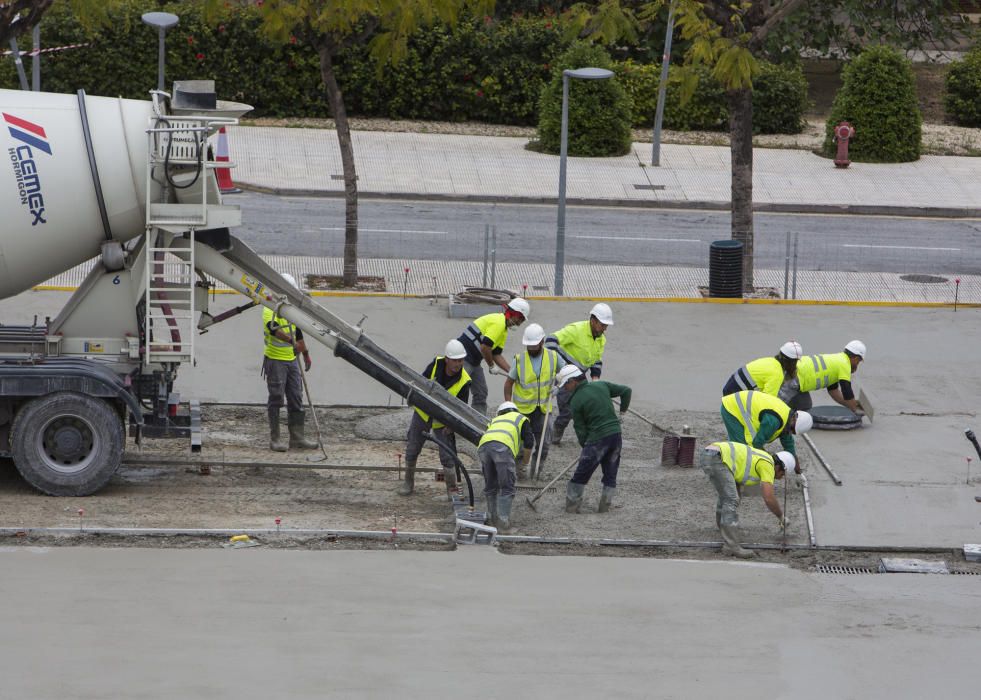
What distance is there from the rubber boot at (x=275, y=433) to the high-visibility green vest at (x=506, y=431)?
2.71m

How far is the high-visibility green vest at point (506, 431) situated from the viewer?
11914mm

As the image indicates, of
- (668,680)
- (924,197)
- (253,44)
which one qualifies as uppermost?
(253,44)

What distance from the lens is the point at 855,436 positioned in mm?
14914

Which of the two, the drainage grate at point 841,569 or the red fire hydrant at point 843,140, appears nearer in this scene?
the drainage grate at point 841,569

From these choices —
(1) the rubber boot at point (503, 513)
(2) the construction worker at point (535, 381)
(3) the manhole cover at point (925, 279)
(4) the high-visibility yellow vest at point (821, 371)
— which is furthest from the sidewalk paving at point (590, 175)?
(1) the rubber boot at point (503, 513)

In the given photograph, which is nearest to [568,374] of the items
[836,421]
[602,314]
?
[602,314]

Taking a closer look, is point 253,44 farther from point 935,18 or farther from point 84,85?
point 935,18

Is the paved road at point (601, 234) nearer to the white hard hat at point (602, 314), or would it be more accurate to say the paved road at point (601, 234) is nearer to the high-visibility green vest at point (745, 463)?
the white hard hat at point (602, 314)

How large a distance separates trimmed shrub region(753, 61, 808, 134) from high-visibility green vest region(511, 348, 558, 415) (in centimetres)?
1959

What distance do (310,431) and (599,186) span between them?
14.4 m

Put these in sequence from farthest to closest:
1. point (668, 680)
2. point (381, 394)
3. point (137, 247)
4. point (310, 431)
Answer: point (381, 394)
point (310, 431)
point (137, 247)
point (668, 680)

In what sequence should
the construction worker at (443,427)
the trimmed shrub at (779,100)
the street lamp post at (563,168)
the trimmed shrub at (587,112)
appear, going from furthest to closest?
1. the trimmed shrub at (779,100)
2. the trimmed shrub at (587,112)
3. the street lamp post at (563,168)
4. the construction worker at (443,427)

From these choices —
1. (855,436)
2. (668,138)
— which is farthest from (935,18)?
(855,436)

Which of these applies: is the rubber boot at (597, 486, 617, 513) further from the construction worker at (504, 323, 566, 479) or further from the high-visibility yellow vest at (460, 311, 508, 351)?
the high-visibility yellow vest at (460, 311, 508, 351)
